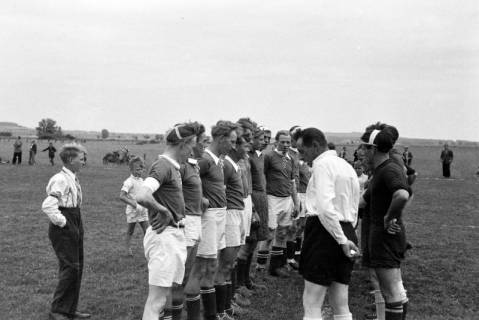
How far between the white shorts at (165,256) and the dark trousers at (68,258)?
180 centimetres

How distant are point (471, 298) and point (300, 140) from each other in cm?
476

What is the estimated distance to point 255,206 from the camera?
7996mm

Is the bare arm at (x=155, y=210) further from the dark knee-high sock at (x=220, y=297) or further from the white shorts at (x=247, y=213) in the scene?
the white shorts at (x=247, y=213)

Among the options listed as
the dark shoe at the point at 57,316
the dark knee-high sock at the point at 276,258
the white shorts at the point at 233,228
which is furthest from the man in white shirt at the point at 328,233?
the dark knee-high sock at the point at 276,258

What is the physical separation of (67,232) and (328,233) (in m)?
3.37

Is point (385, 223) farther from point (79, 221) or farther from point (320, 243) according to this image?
point (79, 221)

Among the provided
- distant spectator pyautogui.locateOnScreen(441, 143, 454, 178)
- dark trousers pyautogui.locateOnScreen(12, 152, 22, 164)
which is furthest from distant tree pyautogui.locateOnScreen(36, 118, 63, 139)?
distant spectator pyautogui.locateOnScreen(441, 143, 454, 178)

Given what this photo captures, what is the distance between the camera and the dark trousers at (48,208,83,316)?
6258 millimetres

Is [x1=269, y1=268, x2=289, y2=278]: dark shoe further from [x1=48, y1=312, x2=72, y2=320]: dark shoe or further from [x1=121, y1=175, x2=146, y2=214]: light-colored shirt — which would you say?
[x1=48, y1=312, x2=72, y2=320]: dark shoe

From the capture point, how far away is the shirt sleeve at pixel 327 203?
14.9ft

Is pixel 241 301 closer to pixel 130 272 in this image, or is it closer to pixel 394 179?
pixel 130 272

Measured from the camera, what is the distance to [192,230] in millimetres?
5531

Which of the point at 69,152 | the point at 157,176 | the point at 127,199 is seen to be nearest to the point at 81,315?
the point at 69,152

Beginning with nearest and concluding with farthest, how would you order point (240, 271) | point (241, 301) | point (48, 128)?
point (241, 301), point (240, 271), point (48, 128)
